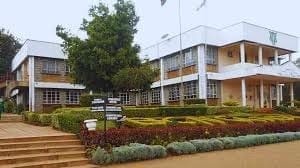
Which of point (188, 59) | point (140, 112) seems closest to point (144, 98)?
point (188, 59)

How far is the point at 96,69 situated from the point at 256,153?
13182 millimetres

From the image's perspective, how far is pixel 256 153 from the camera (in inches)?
544

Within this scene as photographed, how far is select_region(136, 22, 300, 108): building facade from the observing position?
31.8 metres

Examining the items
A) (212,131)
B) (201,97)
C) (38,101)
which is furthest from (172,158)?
(38,101)

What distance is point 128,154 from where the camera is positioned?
1198 cm

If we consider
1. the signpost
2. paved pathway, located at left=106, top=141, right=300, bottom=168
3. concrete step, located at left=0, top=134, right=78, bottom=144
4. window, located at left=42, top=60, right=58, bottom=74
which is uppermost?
window, located at left=42, top=60, right=58, bottom=74

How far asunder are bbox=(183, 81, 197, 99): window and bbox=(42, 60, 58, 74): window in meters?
11.2

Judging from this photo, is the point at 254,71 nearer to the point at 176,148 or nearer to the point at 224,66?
the point at 224,66

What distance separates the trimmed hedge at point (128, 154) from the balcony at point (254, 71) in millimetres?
18778

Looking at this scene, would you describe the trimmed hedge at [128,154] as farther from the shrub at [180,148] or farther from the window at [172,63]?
the window at [172,63]

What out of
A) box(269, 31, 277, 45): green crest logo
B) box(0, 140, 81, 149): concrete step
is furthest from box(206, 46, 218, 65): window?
box(0, 140, 81, 149): concrete step

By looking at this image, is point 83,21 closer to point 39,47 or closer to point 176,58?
point 39,47

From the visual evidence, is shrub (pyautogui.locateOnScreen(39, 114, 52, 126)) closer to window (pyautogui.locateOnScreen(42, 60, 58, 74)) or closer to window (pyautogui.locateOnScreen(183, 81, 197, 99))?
window (pyautogui.locateOnScreen(42, 60, 58, 74))

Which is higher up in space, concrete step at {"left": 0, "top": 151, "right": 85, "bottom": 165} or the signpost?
the signpost
